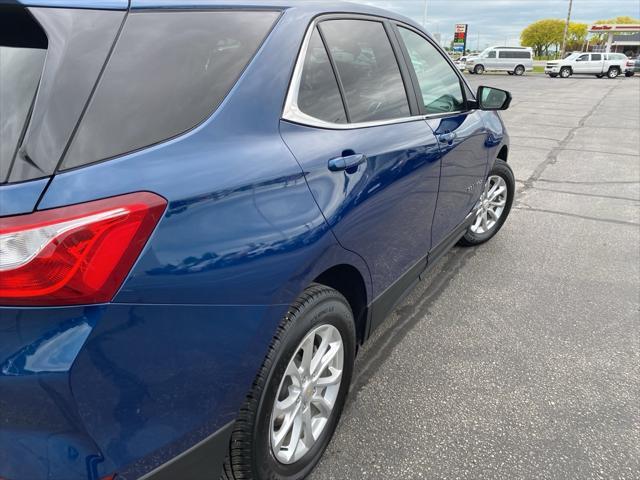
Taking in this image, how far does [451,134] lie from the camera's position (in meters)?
2.96

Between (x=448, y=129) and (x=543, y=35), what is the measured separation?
11303 cm

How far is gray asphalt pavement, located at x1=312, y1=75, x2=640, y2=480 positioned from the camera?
2.17m

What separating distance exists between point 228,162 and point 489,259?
3.33m

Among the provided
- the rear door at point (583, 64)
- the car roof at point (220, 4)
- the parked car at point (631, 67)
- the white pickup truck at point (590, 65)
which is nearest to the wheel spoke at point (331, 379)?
the car roof at point (220, 4)

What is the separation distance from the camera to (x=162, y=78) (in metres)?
1.43

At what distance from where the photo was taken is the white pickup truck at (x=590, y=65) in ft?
127

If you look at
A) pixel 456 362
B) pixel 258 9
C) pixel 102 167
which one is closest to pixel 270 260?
pixel 102 167

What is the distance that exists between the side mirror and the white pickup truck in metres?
40.9

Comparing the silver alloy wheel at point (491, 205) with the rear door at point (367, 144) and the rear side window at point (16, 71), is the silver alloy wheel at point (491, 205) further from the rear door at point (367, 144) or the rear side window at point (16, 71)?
the rear side window at point (16, 71)

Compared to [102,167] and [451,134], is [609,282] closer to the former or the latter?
[451,134]

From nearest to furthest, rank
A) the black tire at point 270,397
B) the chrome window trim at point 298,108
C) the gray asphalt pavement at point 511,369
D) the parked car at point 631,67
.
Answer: the black tire at point 270,397 → the chrome window trim at point 298,108 → the gray asphalt pavement at point 511,369 → the parked car at point 631,67

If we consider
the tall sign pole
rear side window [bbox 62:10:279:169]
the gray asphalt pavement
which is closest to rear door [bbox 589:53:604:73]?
the tall sign pole

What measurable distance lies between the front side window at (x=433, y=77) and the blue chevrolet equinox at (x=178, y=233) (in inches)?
32.3

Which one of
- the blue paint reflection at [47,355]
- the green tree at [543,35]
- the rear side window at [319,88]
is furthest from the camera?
the green tree at [543,35]
